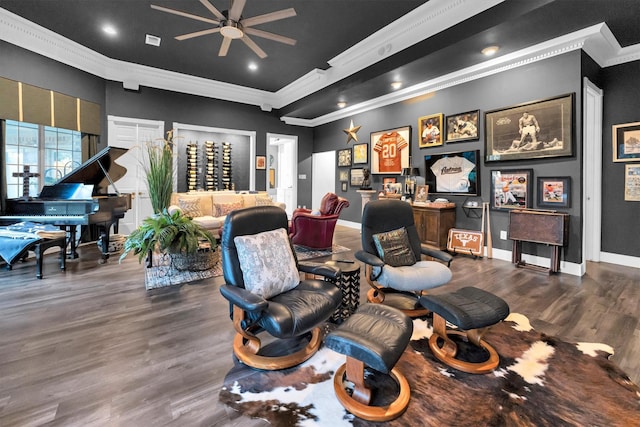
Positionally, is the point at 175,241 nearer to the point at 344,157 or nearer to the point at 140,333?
the point at 140,333

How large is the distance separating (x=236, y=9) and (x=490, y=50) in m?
3.50

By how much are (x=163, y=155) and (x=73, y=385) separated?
2.97 m

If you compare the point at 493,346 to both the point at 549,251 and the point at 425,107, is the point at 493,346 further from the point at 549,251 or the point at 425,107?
the point at 425,107

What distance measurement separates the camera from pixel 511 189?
4.75 metres

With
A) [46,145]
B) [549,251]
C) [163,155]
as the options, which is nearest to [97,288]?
[163,155]

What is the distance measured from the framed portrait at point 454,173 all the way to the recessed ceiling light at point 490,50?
1.49 m

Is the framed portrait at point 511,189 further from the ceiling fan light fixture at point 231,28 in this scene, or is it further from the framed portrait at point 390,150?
the ceiling fan light fixture at point 231,28

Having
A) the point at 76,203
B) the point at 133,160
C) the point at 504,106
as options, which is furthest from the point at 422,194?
the point at 133,160

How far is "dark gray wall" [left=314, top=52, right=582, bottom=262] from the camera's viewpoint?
13.3ft

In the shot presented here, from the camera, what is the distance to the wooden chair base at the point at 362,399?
1.57 meters

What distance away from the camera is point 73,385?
1807 millimetres

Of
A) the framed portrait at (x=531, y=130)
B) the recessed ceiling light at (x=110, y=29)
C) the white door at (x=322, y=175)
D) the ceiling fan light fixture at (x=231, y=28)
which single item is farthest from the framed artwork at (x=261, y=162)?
the framed portrait at (x=531, y=130)

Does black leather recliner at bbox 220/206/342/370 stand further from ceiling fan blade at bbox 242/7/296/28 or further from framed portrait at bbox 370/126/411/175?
framed portrait at bbox 370/126/411/175

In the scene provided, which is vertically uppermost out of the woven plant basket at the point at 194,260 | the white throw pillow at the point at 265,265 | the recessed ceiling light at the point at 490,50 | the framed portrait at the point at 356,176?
the recessed ceiling light at the point at 490,50
